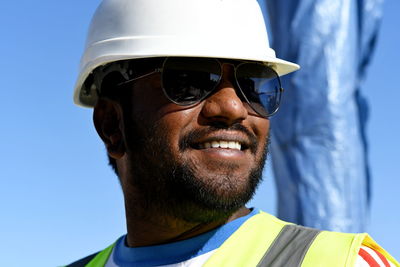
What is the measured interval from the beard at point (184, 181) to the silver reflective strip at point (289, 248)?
16cm

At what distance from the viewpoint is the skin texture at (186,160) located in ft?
7.48

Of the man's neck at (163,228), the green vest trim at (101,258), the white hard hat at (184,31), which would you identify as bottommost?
the green vest trim at (101,258)

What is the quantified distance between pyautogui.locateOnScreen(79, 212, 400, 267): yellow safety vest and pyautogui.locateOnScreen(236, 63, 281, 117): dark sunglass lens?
1.15ft

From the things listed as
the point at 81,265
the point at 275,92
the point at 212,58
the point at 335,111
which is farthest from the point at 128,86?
the point at 335,111

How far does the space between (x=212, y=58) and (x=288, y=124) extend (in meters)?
3.87

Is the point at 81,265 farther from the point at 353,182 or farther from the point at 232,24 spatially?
the point at 353,182

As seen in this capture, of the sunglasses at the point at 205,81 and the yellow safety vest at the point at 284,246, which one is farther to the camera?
the sunglasses at the point at 205,81

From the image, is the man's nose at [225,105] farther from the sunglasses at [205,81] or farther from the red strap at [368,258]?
the red strap at [368,258]

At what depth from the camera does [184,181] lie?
7.52ft

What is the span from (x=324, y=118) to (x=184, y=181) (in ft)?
13.0

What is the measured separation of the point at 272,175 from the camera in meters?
6.49

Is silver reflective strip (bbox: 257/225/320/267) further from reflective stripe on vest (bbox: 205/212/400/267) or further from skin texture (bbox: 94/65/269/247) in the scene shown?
skin texture (bbox: 94/65/269/247)

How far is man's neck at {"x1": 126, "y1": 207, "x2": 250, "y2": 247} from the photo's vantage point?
7.81 ft

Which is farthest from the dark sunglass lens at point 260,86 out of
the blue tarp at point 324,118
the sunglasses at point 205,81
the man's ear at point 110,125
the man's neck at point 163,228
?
the blue tarp at point 324,118
